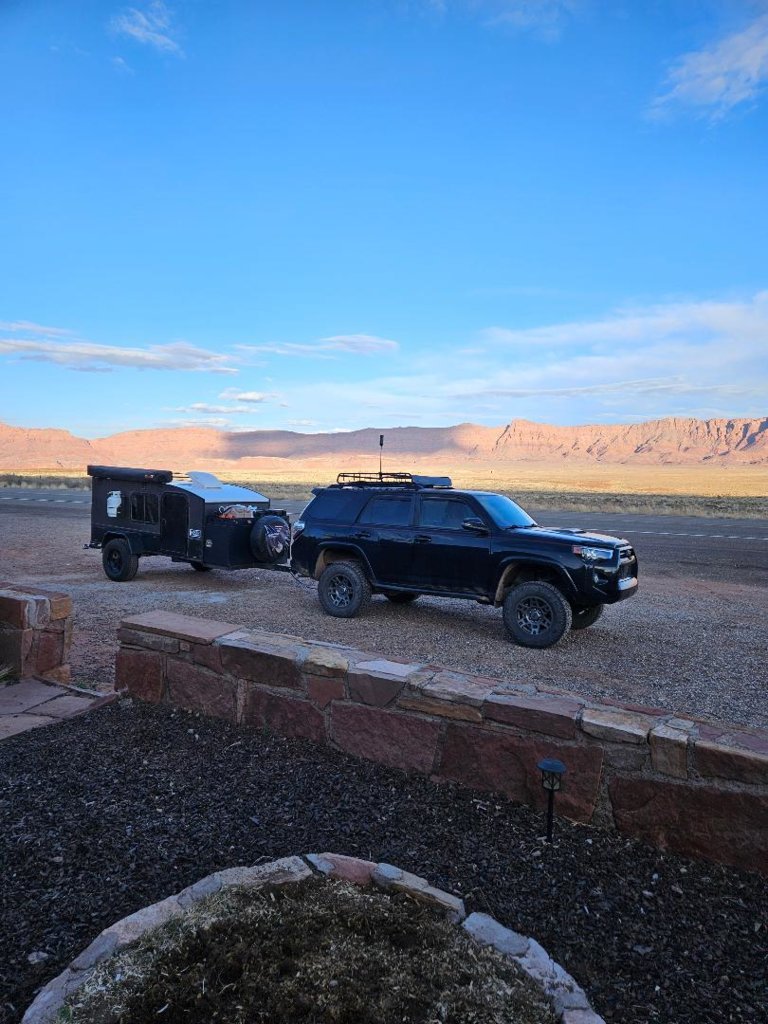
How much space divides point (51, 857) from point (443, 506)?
6.96 m

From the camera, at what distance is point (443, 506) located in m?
9.55

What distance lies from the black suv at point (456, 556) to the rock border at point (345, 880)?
19.6ft

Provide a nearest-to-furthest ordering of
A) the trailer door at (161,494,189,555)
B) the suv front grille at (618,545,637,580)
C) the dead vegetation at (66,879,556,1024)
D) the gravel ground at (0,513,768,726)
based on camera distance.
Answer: the dead vegetation at (66,879,556,1024) < the gravel ground at (0,513,768,726) < the suv front grille at (618,545,637,580) < the trailer door at (161,494,189,555)

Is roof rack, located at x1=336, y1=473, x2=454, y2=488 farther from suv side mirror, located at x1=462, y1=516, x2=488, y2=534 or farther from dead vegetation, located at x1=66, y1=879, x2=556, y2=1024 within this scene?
dead vegetation, located at x1=66, y1=879, x2=556, y2=1024

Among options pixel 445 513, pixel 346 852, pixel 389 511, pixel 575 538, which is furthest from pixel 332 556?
pixel 346 852

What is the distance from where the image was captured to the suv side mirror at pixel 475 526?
9039mm

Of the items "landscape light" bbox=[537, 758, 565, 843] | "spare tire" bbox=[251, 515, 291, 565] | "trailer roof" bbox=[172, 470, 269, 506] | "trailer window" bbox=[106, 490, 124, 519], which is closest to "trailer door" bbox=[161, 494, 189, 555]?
"trailer roof" bbox=[172, 470, 269, 506]

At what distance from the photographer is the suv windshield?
9156 millimetres

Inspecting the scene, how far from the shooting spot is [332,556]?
10430 mm

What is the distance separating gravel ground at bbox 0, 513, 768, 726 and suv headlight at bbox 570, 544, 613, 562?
1137mm

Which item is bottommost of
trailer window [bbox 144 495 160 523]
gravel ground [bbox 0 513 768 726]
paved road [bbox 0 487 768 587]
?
gravel ground [bbox 0 513 768 726]

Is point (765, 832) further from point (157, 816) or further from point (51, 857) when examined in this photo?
point (51, 857)

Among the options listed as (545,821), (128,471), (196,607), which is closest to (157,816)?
(545,821)

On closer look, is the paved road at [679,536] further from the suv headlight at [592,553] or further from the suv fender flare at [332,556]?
the suv fender flare at [332,556]
